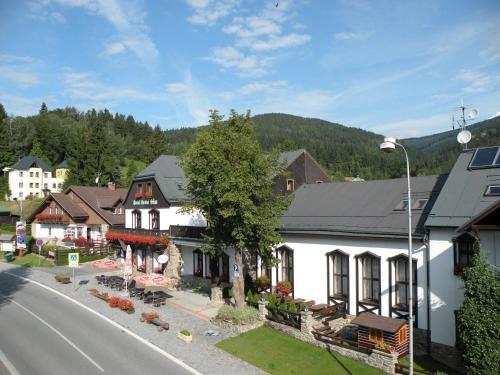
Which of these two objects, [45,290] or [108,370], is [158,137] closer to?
[45,290]

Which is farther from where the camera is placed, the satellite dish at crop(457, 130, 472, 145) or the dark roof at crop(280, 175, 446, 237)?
the satellite dish at crop(457, 130, 472, 145)

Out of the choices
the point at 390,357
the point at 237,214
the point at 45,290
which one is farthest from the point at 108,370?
the point at 45,290

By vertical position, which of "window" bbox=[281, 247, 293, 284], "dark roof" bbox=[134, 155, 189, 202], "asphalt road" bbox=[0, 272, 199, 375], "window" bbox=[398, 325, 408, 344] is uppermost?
"dark roof" bbox=[134, 155, 189, 202]

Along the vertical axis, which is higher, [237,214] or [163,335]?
[237,214]

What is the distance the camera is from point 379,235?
64.7 ft

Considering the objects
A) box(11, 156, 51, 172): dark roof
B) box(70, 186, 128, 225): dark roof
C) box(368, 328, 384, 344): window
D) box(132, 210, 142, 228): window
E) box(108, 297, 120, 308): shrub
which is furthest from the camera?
box(11, 156, 51, 172): dark roof

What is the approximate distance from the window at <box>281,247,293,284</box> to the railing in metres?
3.11

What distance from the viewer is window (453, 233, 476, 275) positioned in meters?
16.8

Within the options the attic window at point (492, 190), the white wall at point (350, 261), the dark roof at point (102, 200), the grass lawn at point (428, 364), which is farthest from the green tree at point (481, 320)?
the dark roof at point (102, 200)

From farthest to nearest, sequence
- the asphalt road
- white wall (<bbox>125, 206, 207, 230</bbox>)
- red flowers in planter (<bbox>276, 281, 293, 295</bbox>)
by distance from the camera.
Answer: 1. white wall (<bbox>125, 206, 207, 230</bbox>)
2. red flowers in planter (<bbox>276, 281, 293, 295</bbox>)
3. the asphalt road

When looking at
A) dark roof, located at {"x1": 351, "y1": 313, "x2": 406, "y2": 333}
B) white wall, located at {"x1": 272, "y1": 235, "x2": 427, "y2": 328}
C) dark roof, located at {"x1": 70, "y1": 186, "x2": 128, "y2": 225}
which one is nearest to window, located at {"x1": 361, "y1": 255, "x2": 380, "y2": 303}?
white wall, located at {"x1": 272, "y1": 235, "x2": 427, "y2": 328}

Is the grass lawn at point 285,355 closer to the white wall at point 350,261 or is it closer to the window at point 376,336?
the window at point 376,336

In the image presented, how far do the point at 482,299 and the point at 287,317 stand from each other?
9.24 meters

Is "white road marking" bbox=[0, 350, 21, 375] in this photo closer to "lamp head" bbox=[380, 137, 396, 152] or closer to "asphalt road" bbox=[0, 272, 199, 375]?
"asphalt road" bbox=[0, 272, 199, 375]
